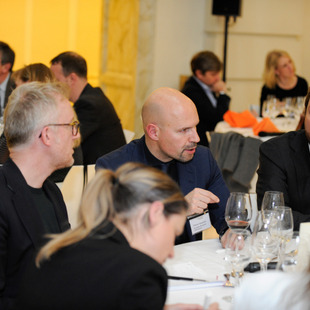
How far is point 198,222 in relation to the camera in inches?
105

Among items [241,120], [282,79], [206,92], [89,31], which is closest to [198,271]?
[241,120]

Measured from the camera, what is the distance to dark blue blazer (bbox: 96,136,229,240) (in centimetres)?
297

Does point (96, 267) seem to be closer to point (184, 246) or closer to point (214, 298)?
point (214, 298)

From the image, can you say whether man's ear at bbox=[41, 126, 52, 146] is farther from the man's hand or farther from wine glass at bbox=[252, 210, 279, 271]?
wine glass at bbox=[252, 210, 279, 271]

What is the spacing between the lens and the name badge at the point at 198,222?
264cm

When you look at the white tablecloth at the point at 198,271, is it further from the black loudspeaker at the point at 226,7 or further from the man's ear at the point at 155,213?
the black loudspeaker at the point at 226,7

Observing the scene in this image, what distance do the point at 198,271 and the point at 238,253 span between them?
1.01 feet

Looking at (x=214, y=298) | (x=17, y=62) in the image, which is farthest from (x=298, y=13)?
(x=214, y=298)

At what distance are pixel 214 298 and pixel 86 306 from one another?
67 centimetres

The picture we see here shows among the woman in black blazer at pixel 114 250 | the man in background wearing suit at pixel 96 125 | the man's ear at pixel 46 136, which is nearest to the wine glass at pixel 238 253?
the woman in black blazer at pixel 114 250

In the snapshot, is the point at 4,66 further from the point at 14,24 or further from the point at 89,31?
the point at 89,31

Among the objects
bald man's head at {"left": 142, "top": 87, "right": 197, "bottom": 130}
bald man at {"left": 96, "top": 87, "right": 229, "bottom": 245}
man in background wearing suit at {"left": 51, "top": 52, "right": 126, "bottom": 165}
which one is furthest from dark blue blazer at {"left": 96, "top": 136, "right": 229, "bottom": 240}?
man in background wearing suit at {"left": 51, "top": 52, "right": 126, "bottom": 165}

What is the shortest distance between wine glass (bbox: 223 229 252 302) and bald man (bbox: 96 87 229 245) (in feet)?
2.74

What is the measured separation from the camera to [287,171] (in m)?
3.12
